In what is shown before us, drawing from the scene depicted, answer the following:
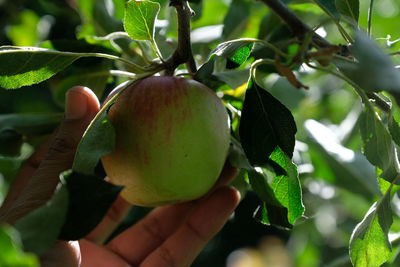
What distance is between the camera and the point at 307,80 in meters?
1.49

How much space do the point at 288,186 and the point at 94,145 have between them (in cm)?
31

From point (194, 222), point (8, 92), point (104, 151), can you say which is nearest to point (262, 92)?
point (104, 151)

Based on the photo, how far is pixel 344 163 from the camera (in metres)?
1.29

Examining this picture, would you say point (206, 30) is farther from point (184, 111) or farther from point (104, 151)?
point (104, 151)

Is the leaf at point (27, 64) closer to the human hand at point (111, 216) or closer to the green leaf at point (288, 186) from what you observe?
the human hand at point (111, 216)

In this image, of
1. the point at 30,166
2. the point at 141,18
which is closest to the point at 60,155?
the point at 141,18

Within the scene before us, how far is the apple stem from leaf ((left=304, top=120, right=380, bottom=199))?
47 cm

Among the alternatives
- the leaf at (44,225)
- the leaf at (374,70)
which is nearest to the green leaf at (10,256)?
the leaf at (44,225)

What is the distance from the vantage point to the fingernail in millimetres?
934

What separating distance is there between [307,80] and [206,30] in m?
0.33

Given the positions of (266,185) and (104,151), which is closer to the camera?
(104,151)

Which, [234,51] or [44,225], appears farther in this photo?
[234,51]

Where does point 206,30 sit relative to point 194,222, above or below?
above

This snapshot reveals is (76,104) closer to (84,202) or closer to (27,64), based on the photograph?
(27,64)
